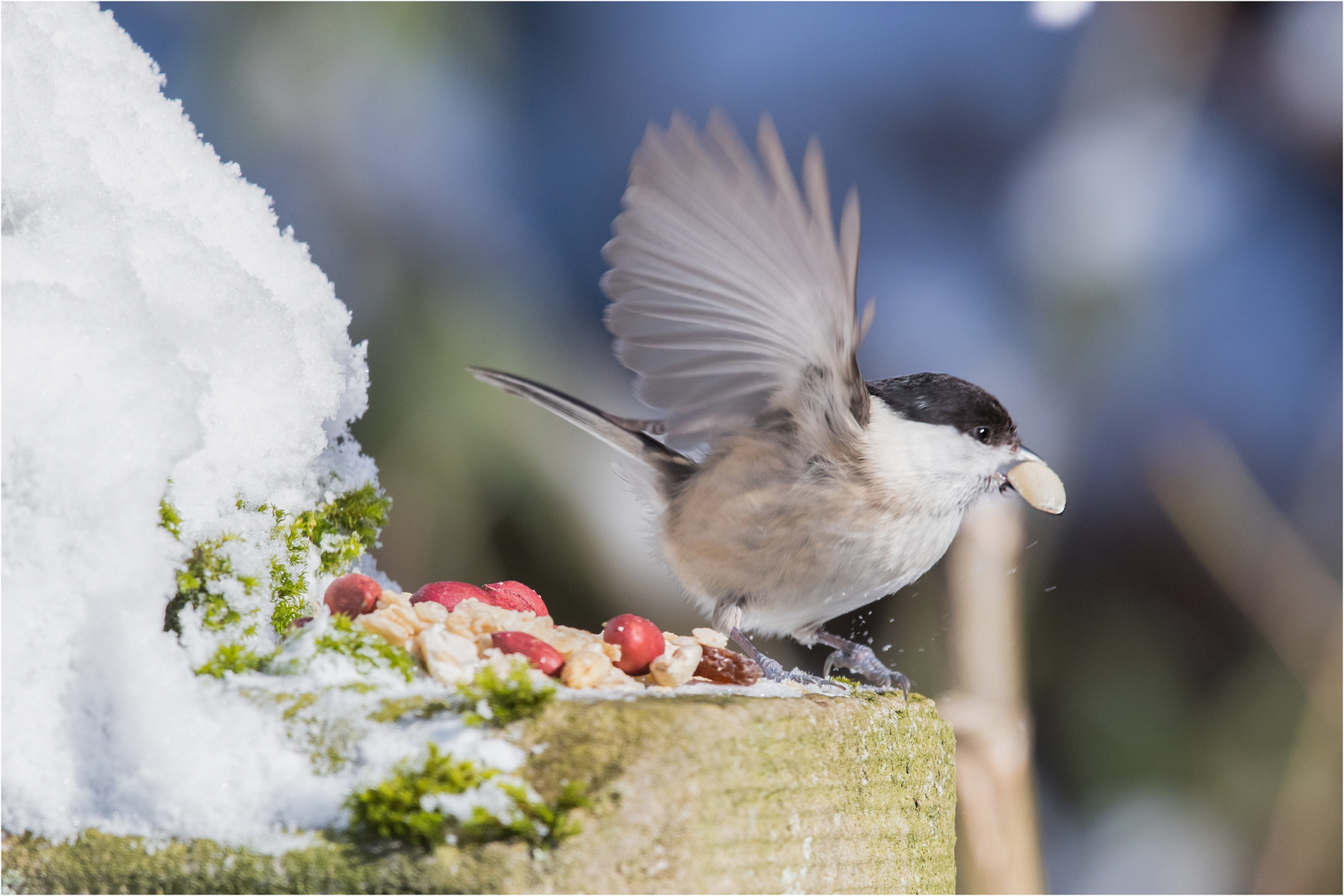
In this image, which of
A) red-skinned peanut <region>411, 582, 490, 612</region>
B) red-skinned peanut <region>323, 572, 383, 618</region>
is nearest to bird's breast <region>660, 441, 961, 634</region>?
red-skinned peanut <region>411, 582, 490, 612</region>

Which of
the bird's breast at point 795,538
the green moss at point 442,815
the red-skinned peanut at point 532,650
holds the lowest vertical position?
the green moss at point 442,815

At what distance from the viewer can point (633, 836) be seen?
55 centimetres

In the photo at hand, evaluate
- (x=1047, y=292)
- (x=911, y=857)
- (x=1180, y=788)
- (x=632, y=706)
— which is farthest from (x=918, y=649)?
(x=632, y=706)

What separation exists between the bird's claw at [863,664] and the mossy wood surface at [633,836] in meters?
0.41

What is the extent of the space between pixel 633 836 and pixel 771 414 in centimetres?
55

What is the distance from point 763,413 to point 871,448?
0.13 meters

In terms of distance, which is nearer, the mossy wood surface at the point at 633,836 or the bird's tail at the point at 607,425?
the mossy wood surface at the point at 633,836

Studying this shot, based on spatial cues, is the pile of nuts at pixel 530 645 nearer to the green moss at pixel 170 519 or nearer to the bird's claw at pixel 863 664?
the green moss at pixel 170 519

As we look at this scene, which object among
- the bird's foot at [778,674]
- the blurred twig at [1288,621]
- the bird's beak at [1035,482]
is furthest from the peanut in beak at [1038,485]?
the blurred twig at [1288,621]

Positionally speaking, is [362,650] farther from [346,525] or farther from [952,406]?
[952,406]

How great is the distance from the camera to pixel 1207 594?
194cm

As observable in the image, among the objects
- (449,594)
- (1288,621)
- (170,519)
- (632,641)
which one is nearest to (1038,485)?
(632,641)

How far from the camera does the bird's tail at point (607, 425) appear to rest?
116 cm

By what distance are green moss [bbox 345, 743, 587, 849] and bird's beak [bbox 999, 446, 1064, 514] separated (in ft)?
2.33
